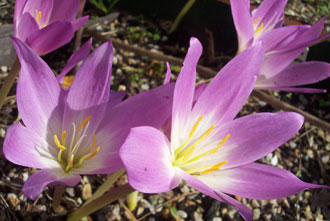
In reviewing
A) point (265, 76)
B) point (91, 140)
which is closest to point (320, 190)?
point (265, 76)

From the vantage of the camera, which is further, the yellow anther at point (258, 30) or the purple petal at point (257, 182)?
the yellow anther at point (258, 30)

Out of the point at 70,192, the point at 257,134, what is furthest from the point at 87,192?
the point at 257,134

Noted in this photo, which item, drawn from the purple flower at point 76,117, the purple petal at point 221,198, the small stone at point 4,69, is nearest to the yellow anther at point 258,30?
the purple flower at point 76,117

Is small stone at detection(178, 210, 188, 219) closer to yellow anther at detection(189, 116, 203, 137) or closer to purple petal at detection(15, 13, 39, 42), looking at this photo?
yellow anther at detection(189, 116, 203, 137)

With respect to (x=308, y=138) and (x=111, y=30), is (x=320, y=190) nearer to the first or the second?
(x=308, y=138)

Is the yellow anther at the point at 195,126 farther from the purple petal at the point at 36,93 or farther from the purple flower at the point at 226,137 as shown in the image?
the purple petal at the point at 36,93
